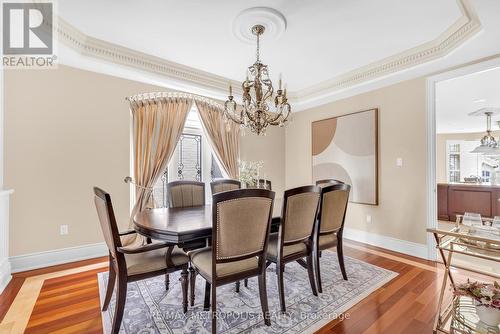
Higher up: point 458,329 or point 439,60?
point 439,60

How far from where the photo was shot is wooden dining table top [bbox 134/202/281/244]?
1779 millimetres

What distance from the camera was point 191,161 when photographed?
4.10m

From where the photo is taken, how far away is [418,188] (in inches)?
129

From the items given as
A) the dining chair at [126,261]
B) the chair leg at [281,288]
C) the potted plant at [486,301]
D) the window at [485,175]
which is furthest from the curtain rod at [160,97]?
the window at [485,175]

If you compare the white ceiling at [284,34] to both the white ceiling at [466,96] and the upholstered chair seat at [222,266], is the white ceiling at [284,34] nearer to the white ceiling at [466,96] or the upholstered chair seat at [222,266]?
the white ceiling at [466,96]

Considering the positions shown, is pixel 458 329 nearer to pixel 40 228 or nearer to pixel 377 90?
pixel 377 90

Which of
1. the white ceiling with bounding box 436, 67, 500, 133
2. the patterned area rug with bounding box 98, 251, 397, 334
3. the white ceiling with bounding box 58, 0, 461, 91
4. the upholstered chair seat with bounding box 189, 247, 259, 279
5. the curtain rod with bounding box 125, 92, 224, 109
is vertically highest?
the white ceiling with bounding box 58, 0, 461, 91

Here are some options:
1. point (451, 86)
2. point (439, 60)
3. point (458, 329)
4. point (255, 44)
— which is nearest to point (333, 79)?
point (439, 60)

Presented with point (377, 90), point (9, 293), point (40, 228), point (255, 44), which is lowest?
Result: point (9, 293)

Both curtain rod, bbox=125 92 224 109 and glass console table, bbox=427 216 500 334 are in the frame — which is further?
curtain rod, bbox=125 92 224 109

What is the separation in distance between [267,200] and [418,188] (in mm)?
2647

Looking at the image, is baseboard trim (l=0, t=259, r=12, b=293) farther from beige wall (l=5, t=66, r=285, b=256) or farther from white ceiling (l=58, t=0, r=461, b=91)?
white ceiling (l=58, t=0, r=461, b=91)

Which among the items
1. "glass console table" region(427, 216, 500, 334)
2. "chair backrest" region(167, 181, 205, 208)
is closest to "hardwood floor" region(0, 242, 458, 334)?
"glass console table" region(427, 216, 500, 334)

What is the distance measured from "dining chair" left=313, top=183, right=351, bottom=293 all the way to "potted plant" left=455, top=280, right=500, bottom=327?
105 cm
